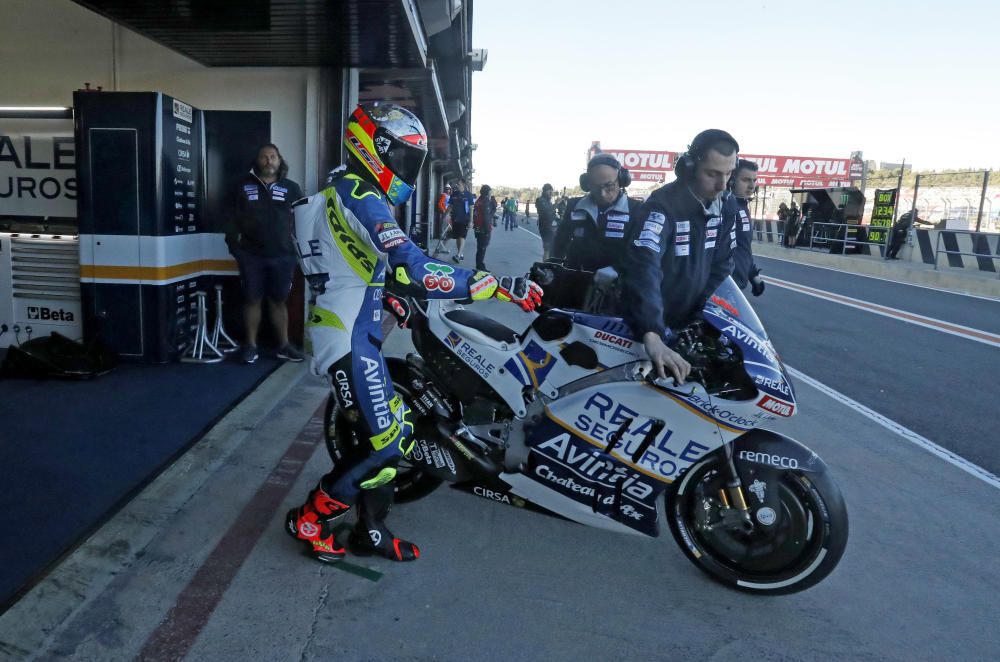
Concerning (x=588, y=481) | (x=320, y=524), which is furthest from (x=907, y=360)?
(x=320, y=524)

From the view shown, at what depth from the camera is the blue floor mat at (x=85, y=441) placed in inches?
127

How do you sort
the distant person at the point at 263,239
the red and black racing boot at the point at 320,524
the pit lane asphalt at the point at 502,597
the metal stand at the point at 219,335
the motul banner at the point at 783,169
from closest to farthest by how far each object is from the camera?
1. the pit lane asphalt at the point at 502,597
2. the red and black racing boot at the point at 320,524
3. the distant person at the point at 263,239
4. the metal stand at the point at 219,335
5. the motul banner at the point at 783,169

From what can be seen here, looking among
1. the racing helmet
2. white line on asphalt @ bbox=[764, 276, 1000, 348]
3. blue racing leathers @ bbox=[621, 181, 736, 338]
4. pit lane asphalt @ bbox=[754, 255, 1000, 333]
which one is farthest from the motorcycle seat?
pit lane asphalt @ bbox=[754, 255, 1000, 333]

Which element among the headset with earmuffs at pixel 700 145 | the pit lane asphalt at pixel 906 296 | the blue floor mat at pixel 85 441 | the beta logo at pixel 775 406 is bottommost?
the blue floor mat at pixel 85 441

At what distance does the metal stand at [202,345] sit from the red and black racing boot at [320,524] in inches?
144

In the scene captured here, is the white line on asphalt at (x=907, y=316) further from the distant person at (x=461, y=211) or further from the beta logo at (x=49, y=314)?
the beta logo at (x=49, y=314)

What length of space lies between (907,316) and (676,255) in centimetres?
1015

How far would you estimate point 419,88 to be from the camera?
34.9ft

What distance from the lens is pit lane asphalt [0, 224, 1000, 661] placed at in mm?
2660

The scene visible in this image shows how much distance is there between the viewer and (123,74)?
7.03 metres

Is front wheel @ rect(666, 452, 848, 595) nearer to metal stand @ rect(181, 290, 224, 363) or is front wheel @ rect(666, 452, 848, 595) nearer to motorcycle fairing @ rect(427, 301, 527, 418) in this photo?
motorcycle fairing @ rect(427, 301, 527, 418)

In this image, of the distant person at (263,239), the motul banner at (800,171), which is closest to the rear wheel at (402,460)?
the distant person at (263,239)

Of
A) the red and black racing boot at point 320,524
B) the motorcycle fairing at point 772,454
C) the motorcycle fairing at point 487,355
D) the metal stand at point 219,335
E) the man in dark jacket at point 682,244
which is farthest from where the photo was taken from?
the metal stand at point 219,335

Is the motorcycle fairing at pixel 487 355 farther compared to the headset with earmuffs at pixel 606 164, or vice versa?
the headset with earmuffs at pixel 606 164
